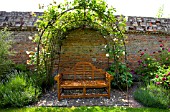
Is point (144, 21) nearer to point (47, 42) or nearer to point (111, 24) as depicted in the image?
point (111, 24)

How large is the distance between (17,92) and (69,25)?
2.58m

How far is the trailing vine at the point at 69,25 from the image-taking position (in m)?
5.64

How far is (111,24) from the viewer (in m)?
6.18

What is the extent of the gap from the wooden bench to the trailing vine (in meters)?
0.57

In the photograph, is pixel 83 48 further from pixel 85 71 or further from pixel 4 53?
pixel 4 53

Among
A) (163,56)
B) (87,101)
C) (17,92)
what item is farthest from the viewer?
(163,56)

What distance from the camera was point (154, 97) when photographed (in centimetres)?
565

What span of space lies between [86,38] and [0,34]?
8.52ft

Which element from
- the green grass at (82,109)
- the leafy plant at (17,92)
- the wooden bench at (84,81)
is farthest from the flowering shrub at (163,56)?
the leafy plant at (17,92)

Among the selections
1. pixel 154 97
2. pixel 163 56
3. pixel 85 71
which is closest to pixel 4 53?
pixel 85 71

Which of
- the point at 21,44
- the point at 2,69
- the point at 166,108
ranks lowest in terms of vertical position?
the point at 166,108

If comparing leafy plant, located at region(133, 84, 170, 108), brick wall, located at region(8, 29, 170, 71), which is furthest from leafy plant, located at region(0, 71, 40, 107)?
leafy plant, located at region(133, 84, 170, 108)

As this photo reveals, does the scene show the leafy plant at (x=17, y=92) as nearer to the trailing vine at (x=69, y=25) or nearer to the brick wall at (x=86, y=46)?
the trailing vine at (x=69, y=25)

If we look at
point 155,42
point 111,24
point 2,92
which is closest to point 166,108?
point 111,24
